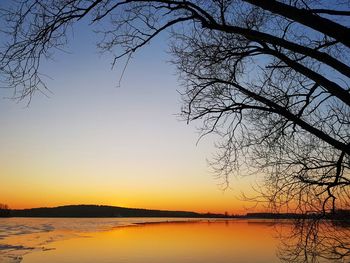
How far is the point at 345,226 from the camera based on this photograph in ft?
20.9

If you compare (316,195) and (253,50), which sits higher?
(253,50)

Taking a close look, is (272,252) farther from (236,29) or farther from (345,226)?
(236,29)

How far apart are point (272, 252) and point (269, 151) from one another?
20.6 m

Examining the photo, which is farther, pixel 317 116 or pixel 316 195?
pixel 317 116

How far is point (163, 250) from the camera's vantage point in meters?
25.9

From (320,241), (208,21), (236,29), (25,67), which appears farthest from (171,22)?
(320,241)

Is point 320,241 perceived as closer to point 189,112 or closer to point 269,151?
point 269,151

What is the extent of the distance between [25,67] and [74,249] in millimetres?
22721

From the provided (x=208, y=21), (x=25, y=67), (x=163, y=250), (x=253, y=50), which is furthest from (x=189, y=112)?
(x=163, y=250)

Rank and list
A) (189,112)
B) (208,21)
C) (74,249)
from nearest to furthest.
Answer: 1. (208,21)
2. (189,112)
3. (74,249)

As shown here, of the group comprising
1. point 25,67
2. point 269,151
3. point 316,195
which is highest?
point 25,67

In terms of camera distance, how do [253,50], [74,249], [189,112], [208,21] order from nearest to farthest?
[208,21] < [253,50] < [189,112] < [74,249]

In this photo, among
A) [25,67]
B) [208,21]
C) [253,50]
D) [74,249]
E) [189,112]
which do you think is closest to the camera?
[25,67]

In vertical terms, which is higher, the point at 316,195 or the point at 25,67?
the point at 25,67
